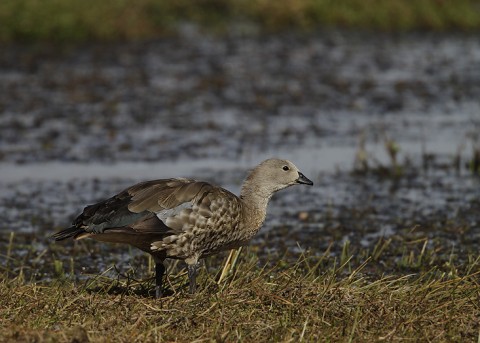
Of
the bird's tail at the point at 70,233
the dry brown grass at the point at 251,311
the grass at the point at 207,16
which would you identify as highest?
the grass at the point at 207,16

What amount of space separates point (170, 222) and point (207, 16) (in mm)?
15181

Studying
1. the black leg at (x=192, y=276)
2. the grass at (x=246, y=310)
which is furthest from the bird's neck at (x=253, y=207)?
the black leg at (x=192, y=276)

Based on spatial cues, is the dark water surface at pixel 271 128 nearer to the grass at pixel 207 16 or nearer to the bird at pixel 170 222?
the grass at pixel 207 16

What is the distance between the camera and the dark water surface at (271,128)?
9.70 meters

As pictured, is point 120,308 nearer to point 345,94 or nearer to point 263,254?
point 263,254

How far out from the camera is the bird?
249 inches

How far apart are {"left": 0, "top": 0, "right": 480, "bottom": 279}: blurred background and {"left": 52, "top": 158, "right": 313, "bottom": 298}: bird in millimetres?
1457

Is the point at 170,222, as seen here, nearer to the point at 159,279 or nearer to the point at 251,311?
the point at 159,279

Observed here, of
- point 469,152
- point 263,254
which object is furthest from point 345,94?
point 263,254

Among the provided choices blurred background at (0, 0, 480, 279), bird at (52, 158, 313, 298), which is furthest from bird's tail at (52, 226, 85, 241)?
blurred background at (0, 0, 480, 279)

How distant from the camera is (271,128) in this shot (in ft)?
43.5

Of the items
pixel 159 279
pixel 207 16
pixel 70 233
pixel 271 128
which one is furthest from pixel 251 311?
pixel 207 16

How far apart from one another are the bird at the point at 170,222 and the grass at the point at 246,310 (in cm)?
20

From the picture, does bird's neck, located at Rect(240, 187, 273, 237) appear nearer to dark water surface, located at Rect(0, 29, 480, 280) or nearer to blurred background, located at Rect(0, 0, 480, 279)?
dark water surface, located at Rect(0, 29, 480, 280)
